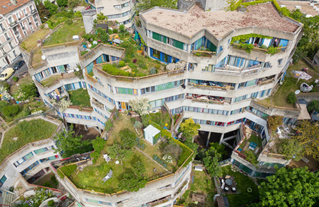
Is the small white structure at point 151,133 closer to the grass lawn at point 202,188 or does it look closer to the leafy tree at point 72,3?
the grass lawn at point 202,188

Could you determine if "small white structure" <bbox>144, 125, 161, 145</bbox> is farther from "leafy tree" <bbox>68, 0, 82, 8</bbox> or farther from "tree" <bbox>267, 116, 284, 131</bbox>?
"leafy tree" <bbox>68, 0, 82, 8</bbox>

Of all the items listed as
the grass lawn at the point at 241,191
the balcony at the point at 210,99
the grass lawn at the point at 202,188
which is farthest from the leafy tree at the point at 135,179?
the grass lawn at the point at 241,191

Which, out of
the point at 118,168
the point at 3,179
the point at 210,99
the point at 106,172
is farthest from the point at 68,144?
the point at 210,99

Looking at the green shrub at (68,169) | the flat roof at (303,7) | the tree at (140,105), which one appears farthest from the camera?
the flat roof at (303,7)

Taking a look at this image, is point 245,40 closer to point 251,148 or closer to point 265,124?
point 265,124

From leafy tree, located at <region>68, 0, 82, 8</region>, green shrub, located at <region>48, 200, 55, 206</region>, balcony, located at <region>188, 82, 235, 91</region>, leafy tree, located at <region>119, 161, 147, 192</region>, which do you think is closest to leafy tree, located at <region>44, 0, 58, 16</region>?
leafy tree, located at <region>68, 0, 82, 8</region>

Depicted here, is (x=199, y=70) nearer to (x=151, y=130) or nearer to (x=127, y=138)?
(x=151, y=130)
